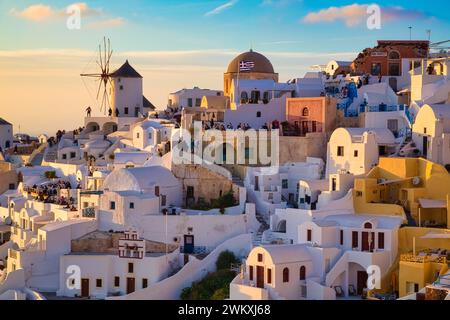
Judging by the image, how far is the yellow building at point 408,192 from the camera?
28.0 m

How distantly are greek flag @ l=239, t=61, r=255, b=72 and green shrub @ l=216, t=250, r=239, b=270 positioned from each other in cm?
1405

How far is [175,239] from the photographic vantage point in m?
29.5

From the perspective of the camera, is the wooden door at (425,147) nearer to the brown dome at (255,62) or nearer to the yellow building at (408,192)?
the yellow building at (408,192)

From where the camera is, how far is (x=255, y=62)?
41875 millimetres

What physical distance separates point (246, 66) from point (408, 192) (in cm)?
1440

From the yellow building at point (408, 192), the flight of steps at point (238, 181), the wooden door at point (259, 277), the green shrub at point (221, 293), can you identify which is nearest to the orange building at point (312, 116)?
the flight of steps at point (238, 181)

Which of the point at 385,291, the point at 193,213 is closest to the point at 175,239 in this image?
the point at 193,213

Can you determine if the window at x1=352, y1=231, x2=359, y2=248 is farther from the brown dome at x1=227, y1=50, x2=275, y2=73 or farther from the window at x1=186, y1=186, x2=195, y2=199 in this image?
the brown dome at x1=227, y1=50, x2=275, y2=73

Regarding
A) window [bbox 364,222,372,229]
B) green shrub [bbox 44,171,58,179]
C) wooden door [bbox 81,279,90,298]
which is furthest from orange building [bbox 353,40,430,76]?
wooden door [bbox 81,279,90,298]

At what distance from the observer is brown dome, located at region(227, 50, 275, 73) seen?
137 ft

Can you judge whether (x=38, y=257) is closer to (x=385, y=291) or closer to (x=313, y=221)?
(x=313, y=221)

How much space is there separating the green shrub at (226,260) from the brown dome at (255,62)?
14215 millimetres

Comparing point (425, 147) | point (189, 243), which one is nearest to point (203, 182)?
point (189, 243)
